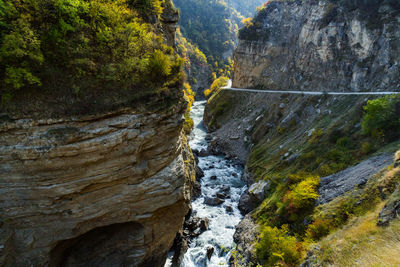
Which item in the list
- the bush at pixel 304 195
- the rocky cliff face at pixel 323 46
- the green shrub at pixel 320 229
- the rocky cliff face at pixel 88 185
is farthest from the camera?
the rocky cliff face at pixel 323 46

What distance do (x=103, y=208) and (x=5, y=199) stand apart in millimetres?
4640

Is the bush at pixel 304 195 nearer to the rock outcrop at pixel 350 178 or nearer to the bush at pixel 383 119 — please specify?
the rock outcrop at pixel 350 178

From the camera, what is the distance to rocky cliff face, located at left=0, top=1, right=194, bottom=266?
35.9ft

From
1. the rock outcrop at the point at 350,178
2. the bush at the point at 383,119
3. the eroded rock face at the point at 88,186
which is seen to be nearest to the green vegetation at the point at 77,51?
the eroded rock face at the point at 88,186

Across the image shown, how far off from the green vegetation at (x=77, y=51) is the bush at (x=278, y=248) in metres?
13.3

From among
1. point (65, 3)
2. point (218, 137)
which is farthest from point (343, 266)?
point (218, 137)

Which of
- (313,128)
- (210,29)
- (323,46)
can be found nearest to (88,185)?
(313,128)

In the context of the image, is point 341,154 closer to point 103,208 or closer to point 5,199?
point 103,208

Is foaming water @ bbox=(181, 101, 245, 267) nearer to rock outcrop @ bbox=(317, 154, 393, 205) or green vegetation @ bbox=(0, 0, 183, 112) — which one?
rock outcrop @ bbox=(317, 154, 393, 205)

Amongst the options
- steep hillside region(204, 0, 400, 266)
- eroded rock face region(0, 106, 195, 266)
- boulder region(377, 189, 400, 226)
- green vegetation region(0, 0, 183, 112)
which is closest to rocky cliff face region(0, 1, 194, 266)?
eroded rock face region(0, 106, 195, 266)

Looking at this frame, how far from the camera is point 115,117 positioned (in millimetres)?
12430

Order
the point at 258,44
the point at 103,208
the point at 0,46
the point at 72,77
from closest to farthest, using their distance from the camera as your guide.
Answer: the point at 0,46
the point at 72,77
the point at 103,208
the point at 258,44

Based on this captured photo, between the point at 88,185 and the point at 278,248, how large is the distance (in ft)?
43.7

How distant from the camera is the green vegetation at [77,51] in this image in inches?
412
